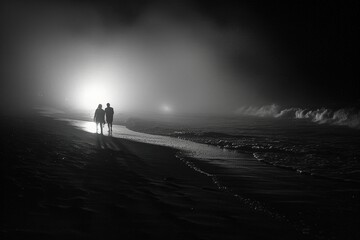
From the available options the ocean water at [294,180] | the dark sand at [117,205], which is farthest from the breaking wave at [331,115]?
the dark sand at [117,205]

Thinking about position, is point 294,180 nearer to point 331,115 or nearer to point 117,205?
point 117,205

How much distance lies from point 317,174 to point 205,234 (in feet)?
19.2

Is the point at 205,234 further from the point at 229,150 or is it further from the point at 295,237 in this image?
the point at 229,150

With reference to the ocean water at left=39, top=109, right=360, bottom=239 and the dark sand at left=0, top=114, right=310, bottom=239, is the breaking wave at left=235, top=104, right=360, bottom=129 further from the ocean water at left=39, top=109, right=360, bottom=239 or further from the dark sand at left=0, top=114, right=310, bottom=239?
the dark sand at left=0, top=114, right=310, bottom=239

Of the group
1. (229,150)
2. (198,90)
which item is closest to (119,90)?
(198,90)

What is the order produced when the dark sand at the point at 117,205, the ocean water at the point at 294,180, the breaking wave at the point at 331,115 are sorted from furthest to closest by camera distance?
the breaking wave at the point at 331,115 < the ocean water at the point at 294,180 < the dark sand at the point at 117,205

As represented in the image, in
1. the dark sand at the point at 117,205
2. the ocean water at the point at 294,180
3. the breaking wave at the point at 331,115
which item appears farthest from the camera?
the breaking wave at the point at 331,115

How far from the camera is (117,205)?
231 inches

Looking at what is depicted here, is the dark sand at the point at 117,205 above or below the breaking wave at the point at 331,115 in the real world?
below

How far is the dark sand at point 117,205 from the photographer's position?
4.64 metres

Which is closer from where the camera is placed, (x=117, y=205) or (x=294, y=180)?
(x=117, y=205)

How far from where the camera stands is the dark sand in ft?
15.2

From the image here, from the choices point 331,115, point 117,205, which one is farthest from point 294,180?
point 331,115

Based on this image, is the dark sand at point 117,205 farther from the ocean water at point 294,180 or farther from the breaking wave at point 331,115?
the breaking wave at point 331,115
